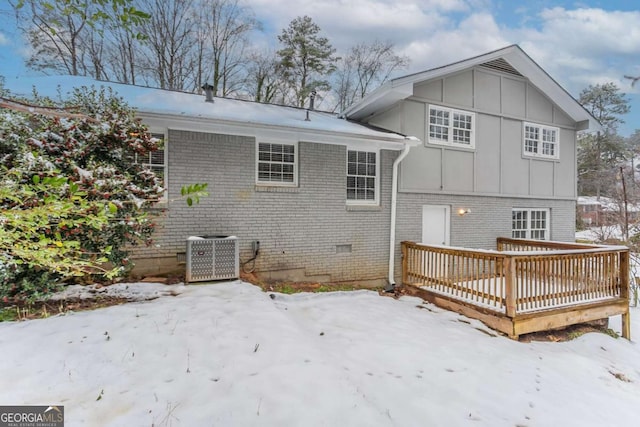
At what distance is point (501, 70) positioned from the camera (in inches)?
397

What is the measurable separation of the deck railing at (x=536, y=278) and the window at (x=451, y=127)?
12.2 feet

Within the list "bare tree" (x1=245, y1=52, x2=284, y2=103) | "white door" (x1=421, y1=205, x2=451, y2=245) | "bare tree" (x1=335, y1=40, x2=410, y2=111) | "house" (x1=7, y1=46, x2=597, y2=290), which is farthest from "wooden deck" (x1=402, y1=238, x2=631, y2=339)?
"bare tree" (x1=335, y1=40, x2=410, y2=111)

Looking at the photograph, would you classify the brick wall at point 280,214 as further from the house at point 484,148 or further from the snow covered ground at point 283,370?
the snow covered ground at point 283,370

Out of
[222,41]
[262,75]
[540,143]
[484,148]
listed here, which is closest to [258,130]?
[484,148]

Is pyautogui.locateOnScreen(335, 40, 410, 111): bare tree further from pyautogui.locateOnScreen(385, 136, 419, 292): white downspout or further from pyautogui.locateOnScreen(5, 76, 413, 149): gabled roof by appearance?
pyautogui.locateOnScreen(5, 76, 413, 149): gabled roof

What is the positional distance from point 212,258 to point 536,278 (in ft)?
19.7

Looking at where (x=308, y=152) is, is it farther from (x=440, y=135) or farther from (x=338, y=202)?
(x=440, y=135)

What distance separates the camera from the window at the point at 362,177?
801cm

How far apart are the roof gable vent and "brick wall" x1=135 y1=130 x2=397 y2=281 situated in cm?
475

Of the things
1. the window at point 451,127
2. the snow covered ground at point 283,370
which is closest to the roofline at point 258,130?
the window at point 451,127

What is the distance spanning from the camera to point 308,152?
7371mm

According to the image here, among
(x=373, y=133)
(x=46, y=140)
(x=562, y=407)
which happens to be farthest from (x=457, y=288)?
(x=46, y=140)

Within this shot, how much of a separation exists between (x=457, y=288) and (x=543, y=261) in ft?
5.31

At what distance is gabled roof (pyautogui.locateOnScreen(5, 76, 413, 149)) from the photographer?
20.0 ft
